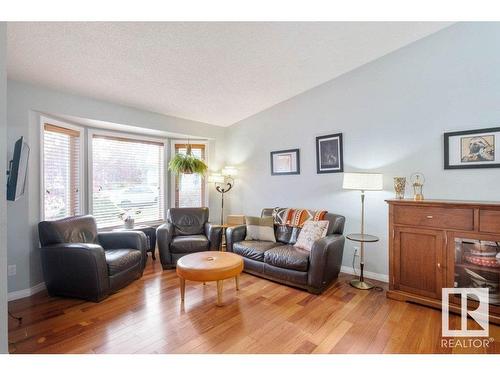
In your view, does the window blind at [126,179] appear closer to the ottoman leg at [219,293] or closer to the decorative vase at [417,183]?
the ottoman leg at [219,293]

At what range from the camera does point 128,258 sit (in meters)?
2.75

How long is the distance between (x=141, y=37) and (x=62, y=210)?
2.51m

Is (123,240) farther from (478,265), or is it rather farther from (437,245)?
(478,265)

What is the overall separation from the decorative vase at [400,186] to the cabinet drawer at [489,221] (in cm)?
69

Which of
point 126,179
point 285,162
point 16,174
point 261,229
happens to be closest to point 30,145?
point 16,174

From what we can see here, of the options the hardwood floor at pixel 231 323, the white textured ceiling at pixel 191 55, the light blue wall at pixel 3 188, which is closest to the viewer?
the light blue wall at pixel 3 188

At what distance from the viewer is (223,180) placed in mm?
4410

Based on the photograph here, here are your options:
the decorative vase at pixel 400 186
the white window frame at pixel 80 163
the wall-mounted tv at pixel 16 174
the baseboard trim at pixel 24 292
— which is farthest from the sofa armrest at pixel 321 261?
the white window frame at pixel 80 163

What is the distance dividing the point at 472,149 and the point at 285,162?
2264mm

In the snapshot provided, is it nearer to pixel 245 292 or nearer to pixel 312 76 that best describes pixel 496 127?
pixel 312 76

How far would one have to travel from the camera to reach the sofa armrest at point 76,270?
7.84 feet
